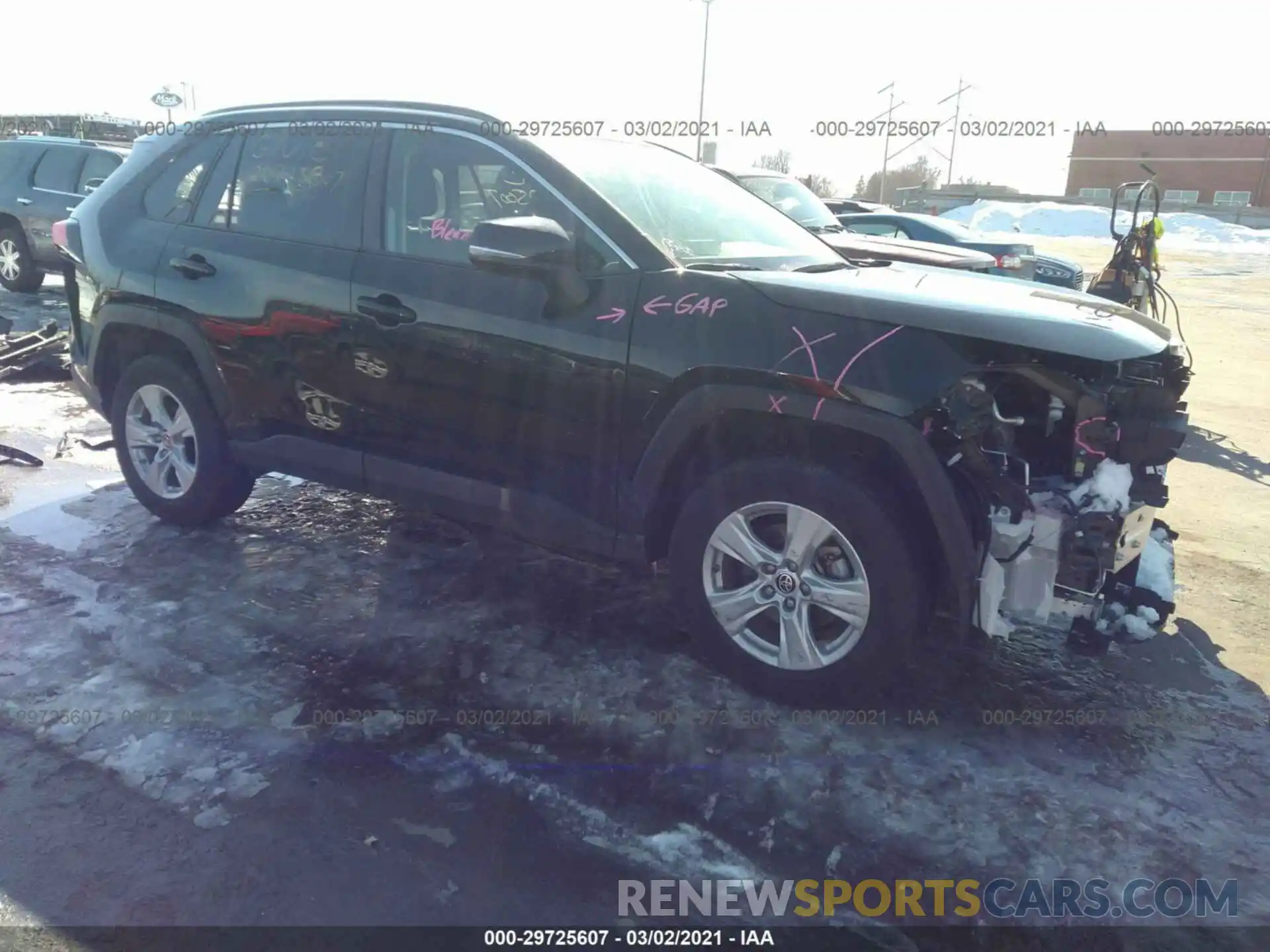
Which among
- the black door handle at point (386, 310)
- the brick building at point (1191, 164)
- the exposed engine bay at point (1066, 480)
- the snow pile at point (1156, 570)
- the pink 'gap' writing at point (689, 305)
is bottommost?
the snow pile at point (1156, 570)

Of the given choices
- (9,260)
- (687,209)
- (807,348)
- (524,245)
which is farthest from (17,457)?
(9,260)

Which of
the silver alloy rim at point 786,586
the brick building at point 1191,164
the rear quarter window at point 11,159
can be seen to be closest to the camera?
the silver alloy rim at point 786,586

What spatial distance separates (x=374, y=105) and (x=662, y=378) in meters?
1.89

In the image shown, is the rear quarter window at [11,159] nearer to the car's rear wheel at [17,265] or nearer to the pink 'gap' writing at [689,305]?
the car's rear wheel at [17,265]

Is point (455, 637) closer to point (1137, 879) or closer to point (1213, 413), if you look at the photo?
point (1137, 879)

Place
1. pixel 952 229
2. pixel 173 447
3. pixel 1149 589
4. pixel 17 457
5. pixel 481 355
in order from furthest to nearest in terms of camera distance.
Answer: pixel 952 229 < pixel 17 457 < pixel 173 447 < pixel 481 355 < pixel 1149 589

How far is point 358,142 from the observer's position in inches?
158

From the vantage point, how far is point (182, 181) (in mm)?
4562

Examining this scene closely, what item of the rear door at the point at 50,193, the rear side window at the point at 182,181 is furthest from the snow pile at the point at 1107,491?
the rear door at the point at 50,193

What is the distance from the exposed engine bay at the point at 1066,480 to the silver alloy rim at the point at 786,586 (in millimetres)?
413

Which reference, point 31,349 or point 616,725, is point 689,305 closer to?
point 616,725

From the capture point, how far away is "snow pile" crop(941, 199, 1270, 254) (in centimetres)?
3266

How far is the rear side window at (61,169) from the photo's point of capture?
11.4 meters

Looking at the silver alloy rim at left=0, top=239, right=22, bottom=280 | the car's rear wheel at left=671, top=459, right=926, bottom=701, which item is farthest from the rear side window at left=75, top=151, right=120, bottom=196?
the car's rear wheel at left=671, top=459, right=926, bottom=701
